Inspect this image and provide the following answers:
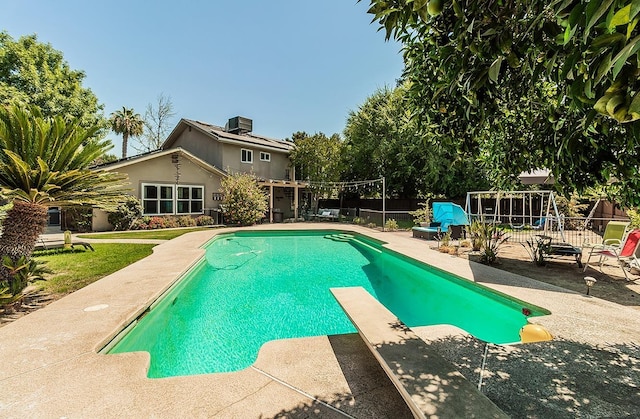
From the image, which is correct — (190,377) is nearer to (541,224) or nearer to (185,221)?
(541,224)

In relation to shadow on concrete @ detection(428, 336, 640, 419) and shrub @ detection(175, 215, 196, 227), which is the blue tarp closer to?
shadow on concrete @ detection(428, 336, 640, 419)

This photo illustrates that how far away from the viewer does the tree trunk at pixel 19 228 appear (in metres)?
5.04

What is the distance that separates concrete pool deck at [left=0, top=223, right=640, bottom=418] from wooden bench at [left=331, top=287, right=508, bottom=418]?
1.23 ft

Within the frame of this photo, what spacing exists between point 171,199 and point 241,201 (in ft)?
13.6

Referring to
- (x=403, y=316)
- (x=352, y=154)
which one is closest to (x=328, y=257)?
(x=403, y=316)

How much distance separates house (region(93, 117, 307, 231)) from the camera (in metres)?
16.7

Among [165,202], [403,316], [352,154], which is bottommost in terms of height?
[403,316]

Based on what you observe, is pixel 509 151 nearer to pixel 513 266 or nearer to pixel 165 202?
pixel 513 266

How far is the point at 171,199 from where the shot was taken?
17688 mm

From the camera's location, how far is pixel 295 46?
16438mm

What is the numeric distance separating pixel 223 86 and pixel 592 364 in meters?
25.8

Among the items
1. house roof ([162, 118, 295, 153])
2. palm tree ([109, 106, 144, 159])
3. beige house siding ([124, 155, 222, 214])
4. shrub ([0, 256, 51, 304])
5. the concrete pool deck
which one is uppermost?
palm tree ([109, 106, 144, 159])

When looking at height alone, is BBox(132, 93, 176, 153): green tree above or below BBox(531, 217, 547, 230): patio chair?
above

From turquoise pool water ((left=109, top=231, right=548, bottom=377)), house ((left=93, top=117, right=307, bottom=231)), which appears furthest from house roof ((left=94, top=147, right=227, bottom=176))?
turquoise pool water ((left=109, top=231, right=548, bottom=377))
